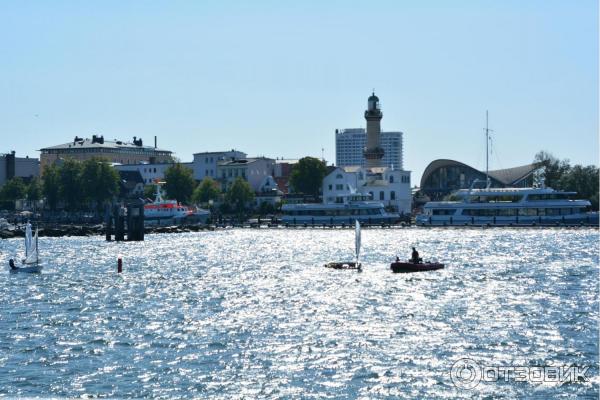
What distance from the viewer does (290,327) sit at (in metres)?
50.3

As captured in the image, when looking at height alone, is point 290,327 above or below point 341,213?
below

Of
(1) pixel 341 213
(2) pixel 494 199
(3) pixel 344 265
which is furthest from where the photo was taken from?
(1) pixel 341 213

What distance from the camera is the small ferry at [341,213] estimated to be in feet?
582

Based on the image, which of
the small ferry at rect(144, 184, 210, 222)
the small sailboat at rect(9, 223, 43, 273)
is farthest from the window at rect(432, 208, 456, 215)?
the small sailboat at rect(9, 223, 43, 273)

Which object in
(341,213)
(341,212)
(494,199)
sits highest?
(494,199)

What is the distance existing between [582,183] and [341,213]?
47.6 metres

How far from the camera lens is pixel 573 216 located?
525 feet

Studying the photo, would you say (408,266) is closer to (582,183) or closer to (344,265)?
(344,265)

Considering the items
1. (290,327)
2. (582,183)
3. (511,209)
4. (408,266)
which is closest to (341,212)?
(511,209)

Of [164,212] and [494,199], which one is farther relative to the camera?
[164,212]

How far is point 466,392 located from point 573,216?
128912mm

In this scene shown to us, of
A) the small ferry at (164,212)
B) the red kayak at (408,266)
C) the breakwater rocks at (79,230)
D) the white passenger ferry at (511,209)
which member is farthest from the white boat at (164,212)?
the red kayak at (408,266)

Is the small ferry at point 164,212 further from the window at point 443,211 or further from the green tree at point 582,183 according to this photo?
the green tree at point 582,183

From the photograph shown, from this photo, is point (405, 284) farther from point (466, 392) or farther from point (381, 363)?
point (466, 392)
